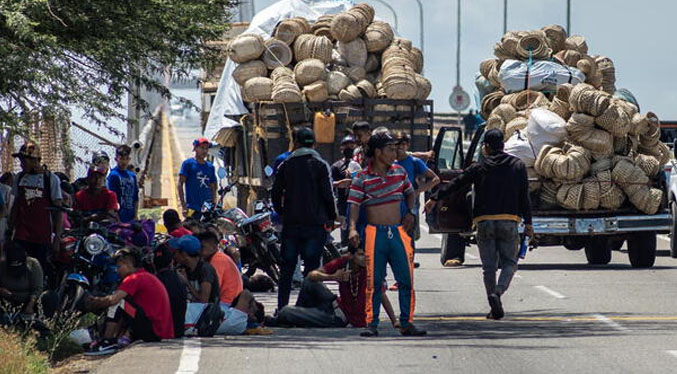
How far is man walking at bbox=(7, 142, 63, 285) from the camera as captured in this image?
14.7 m

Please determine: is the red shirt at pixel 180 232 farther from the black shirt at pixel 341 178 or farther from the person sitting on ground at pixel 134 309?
the black shirt at pixel 341 178

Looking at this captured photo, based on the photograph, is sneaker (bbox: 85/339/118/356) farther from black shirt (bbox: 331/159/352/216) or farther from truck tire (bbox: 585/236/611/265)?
truck tire (bbox: 585/236/611/265)

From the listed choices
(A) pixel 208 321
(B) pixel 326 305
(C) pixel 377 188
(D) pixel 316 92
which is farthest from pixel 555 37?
(A) pixel 208 321

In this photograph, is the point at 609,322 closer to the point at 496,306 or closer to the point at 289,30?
the point at 496,306

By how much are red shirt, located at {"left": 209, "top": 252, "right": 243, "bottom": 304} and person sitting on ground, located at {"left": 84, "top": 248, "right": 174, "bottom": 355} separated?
40.4 inches


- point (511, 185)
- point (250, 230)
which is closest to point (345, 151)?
point (250, 230)

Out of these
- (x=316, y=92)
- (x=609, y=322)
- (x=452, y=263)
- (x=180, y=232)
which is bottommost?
(x=452, y=263)

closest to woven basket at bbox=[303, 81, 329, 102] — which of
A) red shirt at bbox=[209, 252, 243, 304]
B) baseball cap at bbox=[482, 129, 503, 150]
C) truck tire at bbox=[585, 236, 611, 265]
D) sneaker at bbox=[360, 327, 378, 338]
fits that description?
truck tire at bbox=[585, 236, 611, 265]

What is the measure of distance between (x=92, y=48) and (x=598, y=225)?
9159 millimetres

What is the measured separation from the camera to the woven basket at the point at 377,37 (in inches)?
1073

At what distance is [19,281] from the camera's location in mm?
13500

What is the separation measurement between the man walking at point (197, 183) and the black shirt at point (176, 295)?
6997 mm

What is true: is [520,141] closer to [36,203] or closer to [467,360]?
[36,203]

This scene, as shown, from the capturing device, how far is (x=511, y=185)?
14945 millimetres
